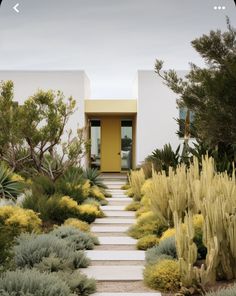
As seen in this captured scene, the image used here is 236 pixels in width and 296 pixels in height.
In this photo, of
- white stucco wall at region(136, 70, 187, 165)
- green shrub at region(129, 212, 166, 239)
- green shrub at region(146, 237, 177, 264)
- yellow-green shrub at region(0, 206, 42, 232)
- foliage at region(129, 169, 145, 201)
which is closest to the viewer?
green shrub at region(146, 237, 177, 264)

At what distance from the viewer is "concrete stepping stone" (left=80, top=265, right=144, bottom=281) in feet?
24.6

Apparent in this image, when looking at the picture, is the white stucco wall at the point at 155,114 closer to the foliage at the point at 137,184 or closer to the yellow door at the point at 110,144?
the yellow door at the point at 110,144

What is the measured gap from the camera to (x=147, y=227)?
10516 millimetres

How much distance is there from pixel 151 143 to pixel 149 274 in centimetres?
1583

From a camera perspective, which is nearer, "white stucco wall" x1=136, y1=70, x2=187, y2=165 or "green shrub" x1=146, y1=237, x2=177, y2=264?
"green shrub" x1=146, y1=237, x2=177, y2=264

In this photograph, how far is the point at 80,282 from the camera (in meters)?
6.70

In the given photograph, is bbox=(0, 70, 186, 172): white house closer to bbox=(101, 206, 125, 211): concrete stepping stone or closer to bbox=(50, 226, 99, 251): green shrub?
bbox=(101, 206, 125, 211): concrete stepping stone

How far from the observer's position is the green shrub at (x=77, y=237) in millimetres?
9203

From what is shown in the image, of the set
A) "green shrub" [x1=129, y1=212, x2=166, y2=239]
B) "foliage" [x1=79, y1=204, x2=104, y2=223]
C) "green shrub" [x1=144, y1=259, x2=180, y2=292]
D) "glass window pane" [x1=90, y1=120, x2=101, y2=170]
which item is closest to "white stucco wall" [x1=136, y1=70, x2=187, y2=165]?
"glass window pane" [x1=90, y1=120, x2=101, y2=170]

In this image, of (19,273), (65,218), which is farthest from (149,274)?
(65,218)

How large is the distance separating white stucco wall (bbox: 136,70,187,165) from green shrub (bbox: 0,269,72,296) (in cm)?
1699

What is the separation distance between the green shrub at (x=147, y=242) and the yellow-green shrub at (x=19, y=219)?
1.77 m

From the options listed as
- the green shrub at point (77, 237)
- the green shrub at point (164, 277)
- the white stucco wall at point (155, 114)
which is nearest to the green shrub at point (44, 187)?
the green shrub at point (77, 237)

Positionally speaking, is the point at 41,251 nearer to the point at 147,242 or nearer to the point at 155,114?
the point at 147,242
